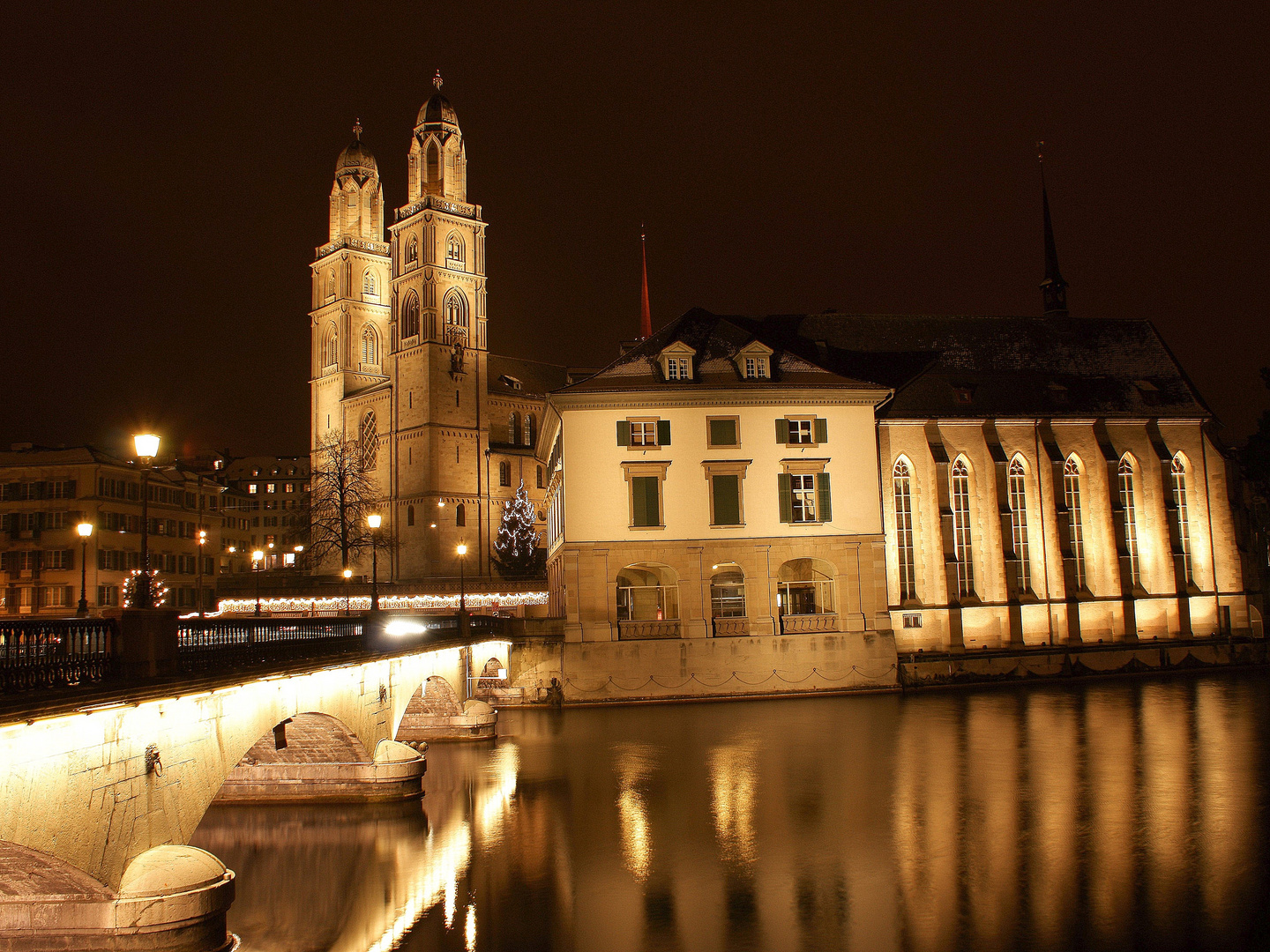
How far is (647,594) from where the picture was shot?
45.9 m

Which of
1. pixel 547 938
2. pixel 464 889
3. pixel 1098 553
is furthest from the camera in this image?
pixel 1098 553

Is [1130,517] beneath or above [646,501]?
beneath

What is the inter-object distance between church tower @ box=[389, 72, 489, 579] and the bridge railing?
65.3 meters

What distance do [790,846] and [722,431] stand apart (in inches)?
1010

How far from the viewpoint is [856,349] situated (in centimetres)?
5488

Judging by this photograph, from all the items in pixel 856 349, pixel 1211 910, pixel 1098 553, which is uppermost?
pixel 856 349

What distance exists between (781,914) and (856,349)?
1637 inches

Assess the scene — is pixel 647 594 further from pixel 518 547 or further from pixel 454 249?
pixel 454 249

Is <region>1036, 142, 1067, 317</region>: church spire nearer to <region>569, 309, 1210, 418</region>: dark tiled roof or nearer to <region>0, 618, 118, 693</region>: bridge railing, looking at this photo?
<region>569, 309, 1210, 418</region>: dark tiled roof

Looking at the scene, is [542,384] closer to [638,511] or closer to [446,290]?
[446,290]

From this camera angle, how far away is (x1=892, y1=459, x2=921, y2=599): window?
48.9 metres

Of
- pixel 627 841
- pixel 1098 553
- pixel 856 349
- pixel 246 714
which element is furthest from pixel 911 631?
pixel 246 714

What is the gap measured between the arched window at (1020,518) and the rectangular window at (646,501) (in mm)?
18080

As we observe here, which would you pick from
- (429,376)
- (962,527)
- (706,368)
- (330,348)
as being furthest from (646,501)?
(330,348)
